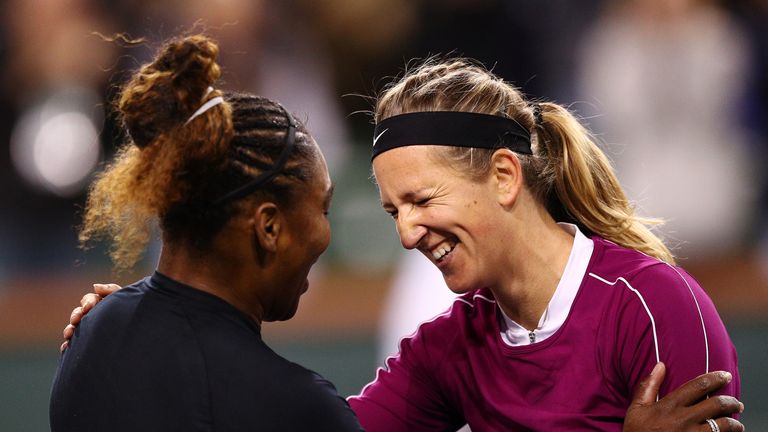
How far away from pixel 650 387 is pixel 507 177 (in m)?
0.55

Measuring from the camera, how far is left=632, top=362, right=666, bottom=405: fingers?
2020mm

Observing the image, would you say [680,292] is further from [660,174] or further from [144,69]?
[660,174]

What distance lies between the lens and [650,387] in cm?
203

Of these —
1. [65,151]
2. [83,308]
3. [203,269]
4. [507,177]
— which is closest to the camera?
[203,269]

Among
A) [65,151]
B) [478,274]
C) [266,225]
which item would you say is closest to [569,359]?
[478,274]

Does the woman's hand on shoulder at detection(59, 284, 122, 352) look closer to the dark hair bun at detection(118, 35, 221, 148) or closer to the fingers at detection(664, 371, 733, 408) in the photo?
the dark hair bun at detection(118, 35, 221, 148)

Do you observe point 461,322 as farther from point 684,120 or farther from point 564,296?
point 684,120

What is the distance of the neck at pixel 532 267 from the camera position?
2.32m

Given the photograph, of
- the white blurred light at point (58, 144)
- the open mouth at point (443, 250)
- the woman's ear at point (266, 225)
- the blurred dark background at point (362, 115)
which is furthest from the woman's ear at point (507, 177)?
the white blurred light at point (58, 144)

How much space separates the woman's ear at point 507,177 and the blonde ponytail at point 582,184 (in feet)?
0.32

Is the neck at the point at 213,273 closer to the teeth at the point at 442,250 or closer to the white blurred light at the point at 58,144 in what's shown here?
the teeth at the point at 442,250

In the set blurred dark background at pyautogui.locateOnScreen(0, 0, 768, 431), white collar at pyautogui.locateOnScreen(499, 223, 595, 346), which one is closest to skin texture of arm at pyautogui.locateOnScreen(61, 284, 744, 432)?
white collar at pyautogui.locateOnScreen(499, 223, 595, 346)

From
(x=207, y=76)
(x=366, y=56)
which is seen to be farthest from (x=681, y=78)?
(x=207, y=76)

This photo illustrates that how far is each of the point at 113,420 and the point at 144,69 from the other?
0.61m
